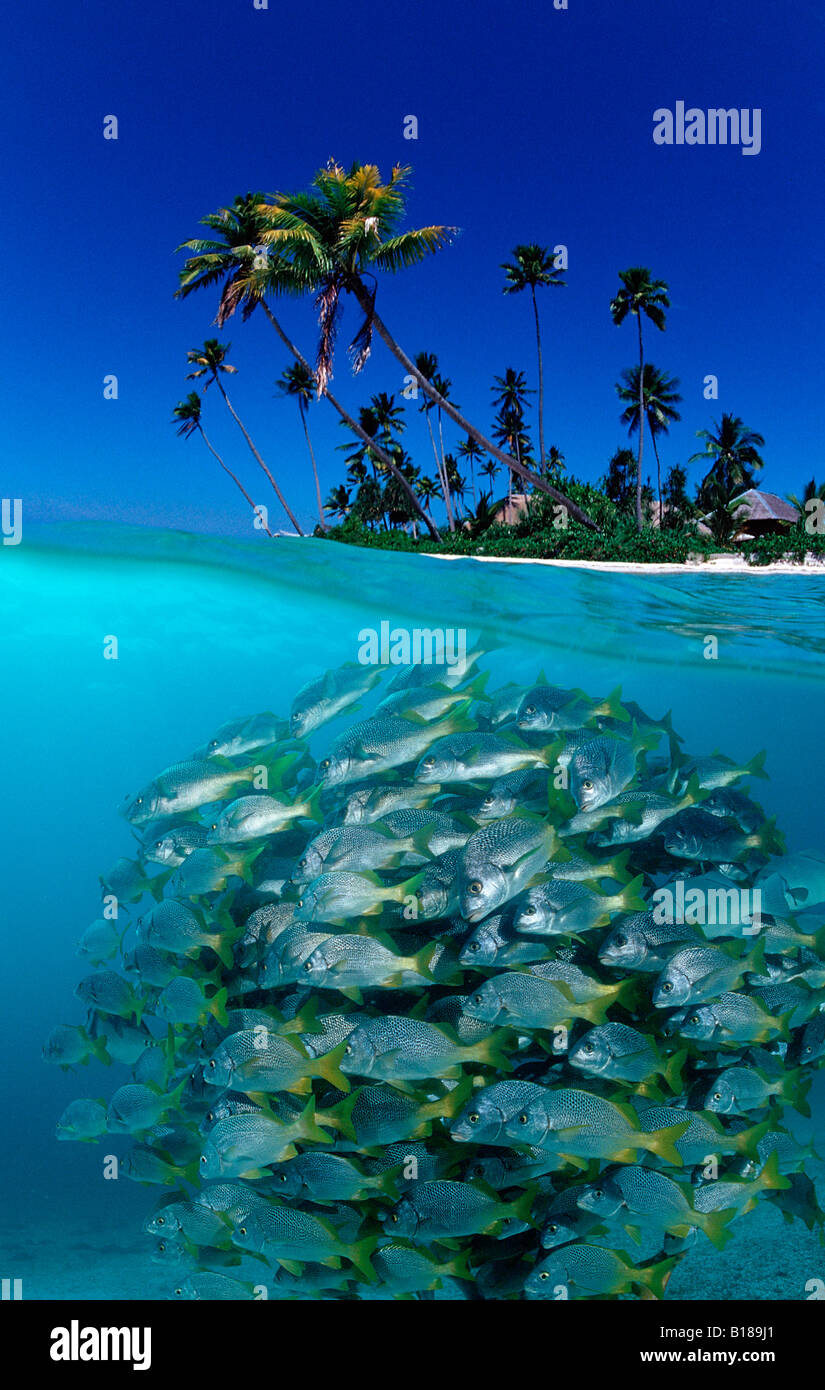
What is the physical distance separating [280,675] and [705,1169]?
38.1 ft

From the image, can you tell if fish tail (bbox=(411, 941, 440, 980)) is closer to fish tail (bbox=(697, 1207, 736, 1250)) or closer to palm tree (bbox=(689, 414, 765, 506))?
fish tail (bbox=(697, 1207, 736, 1250))

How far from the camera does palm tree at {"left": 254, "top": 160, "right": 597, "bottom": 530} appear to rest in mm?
23141

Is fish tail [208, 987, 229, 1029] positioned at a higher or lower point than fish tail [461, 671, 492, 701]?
lower

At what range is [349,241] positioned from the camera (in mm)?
23219

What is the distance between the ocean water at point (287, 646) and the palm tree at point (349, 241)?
11805 millimetres

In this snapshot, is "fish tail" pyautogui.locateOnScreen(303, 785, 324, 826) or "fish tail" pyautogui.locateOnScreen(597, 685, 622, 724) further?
"fish tail" pyautogui.locateOnScreen(597, 685, 622, 724)

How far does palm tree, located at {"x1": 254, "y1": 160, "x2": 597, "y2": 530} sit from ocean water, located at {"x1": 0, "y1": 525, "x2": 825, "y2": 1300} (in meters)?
11.8

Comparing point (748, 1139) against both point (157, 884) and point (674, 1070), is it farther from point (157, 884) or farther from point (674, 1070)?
point (157, 884)

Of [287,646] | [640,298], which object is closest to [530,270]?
[640,298]

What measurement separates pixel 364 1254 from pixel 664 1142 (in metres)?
1.14

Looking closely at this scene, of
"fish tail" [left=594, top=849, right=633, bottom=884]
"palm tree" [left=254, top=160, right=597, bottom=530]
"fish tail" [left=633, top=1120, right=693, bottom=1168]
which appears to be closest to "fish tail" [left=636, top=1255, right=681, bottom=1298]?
"fish tail" [left=633, top=1120, right=693, bottom=1168]
